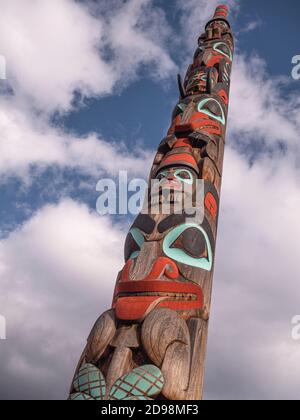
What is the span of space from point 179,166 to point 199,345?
114 inches

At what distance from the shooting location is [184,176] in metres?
5.55

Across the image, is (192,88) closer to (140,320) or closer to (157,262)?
(157,262)

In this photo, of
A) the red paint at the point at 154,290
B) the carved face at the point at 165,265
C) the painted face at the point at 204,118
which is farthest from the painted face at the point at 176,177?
the red paint at the point at 154,290

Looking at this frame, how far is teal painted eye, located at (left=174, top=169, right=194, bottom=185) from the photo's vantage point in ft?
18.0

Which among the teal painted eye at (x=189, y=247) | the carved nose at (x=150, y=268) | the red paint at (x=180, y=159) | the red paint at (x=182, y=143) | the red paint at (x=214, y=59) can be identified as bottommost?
the carved nose at (x=150, y=268)

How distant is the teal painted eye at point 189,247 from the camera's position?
14.0 feet

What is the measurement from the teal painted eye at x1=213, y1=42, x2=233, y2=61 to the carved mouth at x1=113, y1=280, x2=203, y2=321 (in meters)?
7.38

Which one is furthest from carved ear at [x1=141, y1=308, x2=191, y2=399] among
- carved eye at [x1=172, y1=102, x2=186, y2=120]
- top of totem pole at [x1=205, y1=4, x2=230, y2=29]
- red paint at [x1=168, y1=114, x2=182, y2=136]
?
top of totem pole at [x1=205, y1=4, x2=230, y2=29]

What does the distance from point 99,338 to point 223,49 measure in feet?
27.2

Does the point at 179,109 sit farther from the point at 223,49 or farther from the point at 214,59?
the point at 223,49

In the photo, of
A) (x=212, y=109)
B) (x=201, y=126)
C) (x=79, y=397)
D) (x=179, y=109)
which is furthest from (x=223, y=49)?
(x=79, y=397)

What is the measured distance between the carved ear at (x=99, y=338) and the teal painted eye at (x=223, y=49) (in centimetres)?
794

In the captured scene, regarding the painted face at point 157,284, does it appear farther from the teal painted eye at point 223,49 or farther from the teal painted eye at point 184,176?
the teal painted eye at point 223,49
